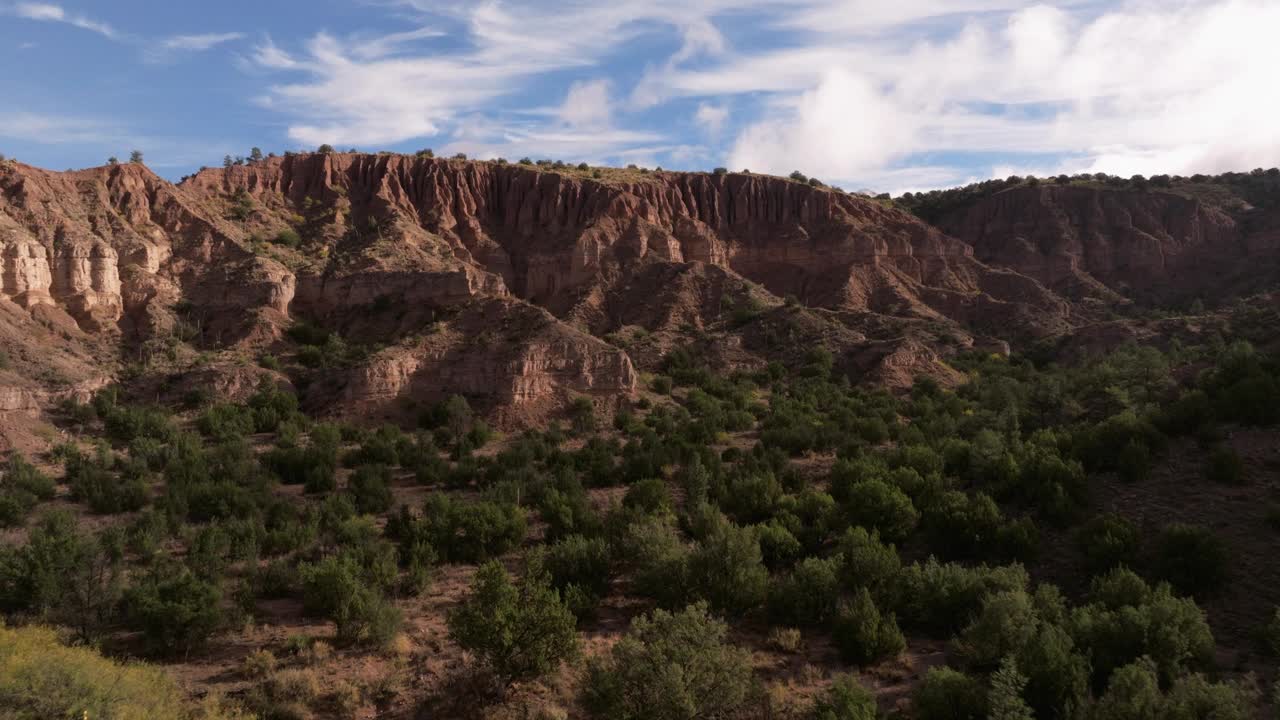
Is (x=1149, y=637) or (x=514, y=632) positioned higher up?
(x=1149, y=637)

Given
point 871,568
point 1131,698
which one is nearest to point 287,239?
point 871,568

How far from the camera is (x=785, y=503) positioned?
22875 mm

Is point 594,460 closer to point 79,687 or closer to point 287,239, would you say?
point 79,687

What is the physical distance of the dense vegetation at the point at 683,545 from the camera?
1290 cm

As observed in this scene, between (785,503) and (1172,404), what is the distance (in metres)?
13.0

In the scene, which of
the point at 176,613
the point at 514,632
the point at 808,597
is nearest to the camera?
the point at 514,632

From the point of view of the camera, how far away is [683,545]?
2011 cm

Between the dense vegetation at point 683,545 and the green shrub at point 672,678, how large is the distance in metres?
0.05

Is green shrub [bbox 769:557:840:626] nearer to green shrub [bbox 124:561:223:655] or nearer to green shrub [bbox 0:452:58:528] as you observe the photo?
green shrub [bbox 124:561:223:655]

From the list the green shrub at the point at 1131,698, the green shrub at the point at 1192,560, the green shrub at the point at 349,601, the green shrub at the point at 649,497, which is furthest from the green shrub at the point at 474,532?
the green shrub at the point at 1192,560

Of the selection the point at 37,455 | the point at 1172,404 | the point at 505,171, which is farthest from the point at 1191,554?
the point at 505,171

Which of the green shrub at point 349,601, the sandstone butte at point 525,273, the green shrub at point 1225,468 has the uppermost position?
the sandstone butte at point 525,273

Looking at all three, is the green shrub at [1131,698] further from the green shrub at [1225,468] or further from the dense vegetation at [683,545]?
the green shrub at [1225,468]

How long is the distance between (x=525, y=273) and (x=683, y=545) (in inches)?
1626
